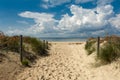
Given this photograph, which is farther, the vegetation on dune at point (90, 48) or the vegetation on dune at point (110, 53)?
the vegetation on dune at point (90, 48)

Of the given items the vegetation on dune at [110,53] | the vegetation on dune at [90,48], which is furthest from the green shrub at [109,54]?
the vegetation on dune at [90,48]

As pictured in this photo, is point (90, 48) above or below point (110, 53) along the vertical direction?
below

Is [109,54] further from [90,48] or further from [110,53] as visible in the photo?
[90,48]

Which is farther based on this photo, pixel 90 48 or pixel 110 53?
pixel 90 48

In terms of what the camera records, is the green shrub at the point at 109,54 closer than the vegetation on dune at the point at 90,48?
Yes

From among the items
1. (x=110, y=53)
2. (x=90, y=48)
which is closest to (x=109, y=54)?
(x=110, y=53)

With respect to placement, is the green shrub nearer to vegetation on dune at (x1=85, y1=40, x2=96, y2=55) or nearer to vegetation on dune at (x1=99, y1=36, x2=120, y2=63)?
vegetation on dune at (x1=99, y1=36, x2=120, y2=63)

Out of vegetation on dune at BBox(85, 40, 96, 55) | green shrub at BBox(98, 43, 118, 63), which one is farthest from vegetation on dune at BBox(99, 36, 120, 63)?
vegetation on dune at BBox(85, 40, 96, 55)

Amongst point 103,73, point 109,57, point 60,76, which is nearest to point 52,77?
point 60,76

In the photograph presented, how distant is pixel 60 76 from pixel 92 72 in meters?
1.67

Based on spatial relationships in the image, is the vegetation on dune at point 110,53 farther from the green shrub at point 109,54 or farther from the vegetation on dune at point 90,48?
the vegetation on dune at point 90,48

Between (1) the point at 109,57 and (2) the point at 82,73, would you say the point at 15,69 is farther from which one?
(1) the point at 109,57

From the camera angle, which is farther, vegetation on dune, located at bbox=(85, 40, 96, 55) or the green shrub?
vegetation on dune, located at bbox=(85, 40, 96, 55)

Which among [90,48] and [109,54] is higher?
[109,54]
